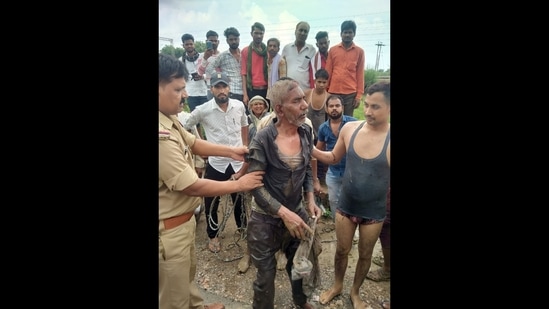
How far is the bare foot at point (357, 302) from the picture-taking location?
8.13 feet

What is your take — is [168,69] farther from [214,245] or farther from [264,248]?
[214,245]

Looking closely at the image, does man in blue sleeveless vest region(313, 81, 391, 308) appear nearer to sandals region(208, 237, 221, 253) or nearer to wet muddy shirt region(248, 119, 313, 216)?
wet muddy shirt region(248, 119, 313, 216)

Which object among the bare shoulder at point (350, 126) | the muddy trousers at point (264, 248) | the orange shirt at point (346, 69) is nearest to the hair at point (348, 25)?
the orange shirt at point (346, 69)

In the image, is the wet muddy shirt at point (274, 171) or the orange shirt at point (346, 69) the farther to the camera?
the orange shirt at point (346, 69)

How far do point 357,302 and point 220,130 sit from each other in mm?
1897

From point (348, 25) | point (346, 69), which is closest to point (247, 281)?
point (346, 69)

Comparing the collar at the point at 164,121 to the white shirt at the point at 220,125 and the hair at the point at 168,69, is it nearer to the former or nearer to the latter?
the hair at the point at 168,69

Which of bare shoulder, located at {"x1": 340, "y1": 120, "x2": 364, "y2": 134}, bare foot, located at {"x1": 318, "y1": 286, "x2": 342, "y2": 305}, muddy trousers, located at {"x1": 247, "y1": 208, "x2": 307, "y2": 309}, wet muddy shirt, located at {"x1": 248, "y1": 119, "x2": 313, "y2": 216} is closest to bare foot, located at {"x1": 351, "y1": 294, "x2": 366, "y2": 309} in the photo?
bare foot, located at {"x1": 318, "y1": 286, "x2": 342, "y2": 305}

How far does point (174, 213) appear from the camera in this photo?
215 centimetres

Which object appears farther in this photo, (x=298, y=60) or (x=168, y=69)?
Result: (x=298, y=60)

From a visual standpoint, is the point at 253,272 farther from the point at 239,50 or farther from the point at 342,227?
the point at 239,50

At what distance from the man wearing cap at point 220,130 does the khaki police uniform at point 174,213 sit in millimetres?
795

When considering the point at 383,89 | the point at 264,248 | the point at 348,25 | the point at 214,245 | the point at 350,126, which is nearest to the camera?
the point at 383,89

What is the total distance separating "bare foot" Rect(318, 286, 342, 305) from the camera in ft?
8.39
